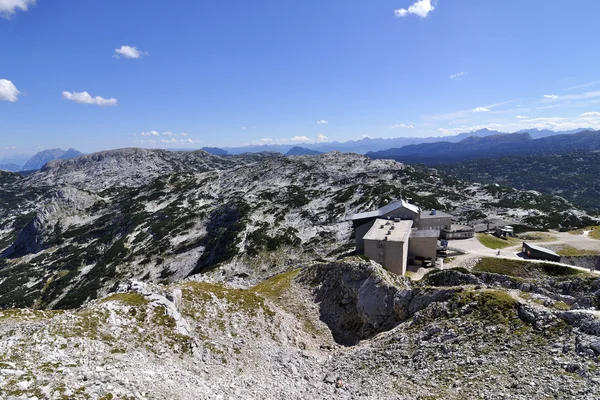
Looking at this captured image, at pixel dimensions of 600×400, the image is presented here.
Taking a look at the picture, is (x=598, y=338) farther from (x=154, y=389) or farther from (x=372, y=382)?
(x=154, y=389)

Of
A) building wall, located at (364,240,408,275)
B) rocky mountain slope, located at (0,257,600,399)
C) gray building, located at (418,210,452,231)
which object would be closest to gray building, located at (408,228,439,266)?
building wall, located at (364,240,408,275)

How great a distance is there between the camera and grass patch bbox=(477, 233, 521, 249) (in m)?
72.4

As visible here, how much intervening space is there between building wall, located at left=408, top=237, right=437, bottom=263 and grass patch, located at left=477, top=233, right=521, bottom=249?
20210 millimetres

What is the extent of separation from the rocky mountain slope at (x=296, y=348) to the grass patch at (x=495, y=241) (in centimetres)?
3737

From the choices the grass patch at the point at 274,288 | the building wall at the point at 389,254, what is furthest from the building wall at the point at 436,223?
the grass patch at the point at 274,288

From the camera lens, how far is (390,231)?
6109 cm

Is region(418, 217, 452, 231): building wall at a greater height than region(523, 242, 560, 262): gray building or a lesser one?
greater

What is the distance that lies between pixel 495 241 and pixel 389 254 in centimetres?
3728

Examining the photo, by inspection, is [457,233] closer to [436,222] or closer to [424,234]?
[436,222]

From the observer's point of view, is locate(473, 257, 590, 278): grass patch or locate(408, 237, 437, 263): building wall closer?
locate(473, 257, 590, 278): grass patch

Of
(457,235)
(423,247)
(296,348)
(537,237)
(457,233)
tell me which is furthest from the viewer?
(537,237)

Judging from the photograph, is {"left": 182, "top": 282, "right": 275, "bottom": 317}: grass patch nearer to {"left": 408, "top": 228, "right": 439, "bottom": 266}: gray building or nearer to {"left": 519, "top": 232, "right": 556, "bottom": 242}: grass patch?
{"left": 408, "top": 228, "right": 439, "bottom": 266}: gray building

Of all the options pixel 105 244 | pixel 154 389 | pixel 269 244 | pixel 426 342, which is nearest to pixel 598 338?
pixel 426 342

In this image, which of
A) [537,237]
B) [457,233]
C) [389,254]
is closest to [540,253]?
[457,233]
